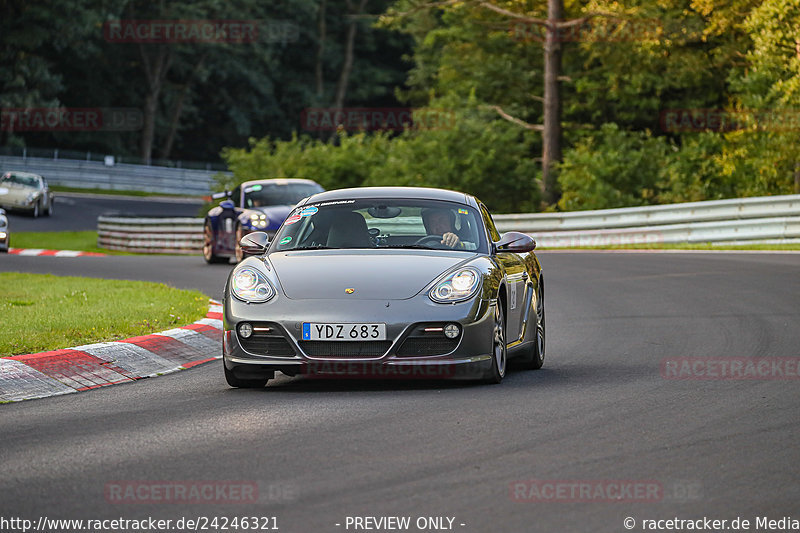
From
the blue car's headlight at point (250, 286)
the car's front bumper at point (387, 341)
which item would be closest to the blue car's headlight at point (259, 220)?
the blue car's headlight at point (250, 286)

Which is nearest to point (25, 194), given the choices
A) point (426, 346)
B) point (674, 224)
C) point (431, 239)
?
point (674, 224)

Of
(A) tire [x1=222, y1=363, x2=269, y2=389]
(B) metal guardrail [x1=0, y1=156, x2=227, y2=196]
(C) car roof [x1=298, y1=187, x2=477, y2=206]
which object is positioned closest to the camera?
(A) tire [x1=222, y1=363, x2=269, y2=389]

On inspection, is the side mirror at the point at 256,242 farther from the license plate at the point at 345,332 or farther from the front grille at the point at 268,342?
the license plate at the point at 345,332

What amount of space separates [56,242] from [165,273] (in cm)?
1594

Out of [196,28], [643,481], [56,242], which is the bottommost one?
[56,242]

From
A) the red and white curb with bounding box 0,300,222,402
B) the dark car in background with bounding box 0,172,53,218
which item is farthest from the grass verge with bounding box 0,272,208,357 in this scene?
the dark car in background with bounding box 0,172,53,218

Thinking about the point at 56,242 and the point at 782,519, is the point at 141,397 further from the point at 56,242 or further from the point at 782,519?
the point at 56,242

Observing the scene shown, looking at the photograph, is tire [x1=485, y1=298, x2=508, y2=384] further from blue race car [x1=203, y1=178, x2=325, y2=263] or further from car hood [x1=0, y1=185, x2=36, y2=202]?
car hood [x1=0, y1=185, x2=36, y2=202]

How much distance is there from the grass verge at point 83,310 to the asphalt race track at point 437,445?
4.88 ft

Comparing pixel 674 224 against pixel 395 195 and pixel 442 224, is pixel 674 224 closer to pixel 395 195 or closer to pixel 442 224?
pixel 395 195

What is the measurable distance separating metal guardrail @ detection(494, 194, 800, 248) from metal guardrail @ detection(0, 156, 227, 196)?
38.7m

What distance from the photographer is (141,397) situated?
895 cm

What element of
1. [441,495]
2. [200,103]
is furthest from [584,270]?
[200,103]

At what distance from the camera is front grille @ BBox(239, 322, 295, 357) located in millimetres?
8828
